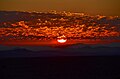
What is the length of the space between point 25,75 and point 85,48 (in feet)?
133

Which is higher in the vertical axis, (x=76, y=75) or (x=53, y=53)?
(x=53, y=53)

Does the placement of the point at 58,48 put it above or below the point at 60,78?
above

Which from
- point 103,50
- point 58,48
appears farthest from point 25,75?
point 103,50

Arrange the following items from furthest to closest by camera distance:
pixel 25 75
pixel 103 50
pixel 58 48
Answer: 1. pixel 103 50
2. pixel 58 48
3. pixel 25 75

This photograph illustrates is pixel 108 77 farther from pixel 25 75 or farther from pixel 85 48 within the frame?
pixel 85 48

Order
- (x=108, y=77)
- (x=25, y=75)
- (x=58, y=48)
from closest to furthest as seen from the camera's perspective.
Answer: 1. (x=108, y=77)
2. (x=25, y=75)
3. (x=58, y=48)

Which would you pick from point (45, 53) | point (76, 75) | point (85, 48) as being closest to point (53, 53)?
point (45, 53)

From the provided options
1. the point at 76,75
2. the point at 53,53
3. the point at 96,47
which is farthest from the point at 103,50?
the point at 76,75

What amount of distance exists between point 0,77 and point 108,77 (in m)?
5.79

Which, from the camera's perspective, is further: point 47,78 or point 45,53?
point 45,53

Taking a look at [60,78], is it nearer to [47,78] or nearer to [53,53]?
[47,78]

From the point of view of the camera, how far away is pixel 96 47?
2726 inches

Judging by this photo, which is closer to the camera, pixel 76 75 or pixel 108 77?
pixel 108 77

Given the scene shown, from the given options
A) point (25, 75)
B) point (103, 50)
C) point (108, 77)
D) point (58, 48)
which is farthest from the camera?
point (103, 50)
